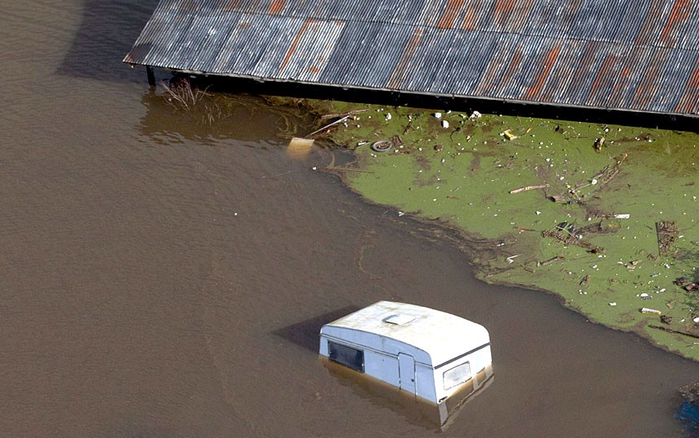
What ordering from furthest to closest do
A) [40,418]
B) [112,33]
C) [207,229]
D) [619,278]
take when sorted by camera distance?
[112,33] < [207,229] < [619,278] < [40,418]

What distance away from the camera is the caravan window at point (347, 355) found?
65.0ft

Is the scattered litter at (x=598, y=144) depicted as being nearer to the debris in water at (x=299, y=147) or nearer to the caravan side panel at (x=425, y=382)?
the debris in water at (x=299, y=147)

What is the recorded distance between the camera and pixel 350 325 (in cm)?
1978

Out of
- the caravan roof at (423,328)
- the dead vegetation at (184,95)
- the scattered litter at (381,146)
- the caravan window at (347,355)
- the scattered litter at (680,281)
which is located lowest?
the caravan window at (347,355)

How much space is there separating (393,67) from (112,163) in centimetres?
850

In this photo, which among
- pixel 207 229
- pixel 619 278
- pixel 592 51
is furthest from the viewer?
pixel 592 51

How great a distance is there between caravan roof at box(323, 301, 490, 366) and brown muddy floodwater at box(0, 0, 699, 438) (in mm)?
1276

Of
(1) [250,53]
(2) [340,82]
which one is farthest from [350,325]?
(1) [250,53]

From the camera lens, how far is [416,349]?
18531 mm

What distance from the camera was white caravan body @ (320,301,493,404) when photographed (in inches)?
735

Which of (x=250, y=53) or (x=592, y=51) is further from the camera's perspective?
(x=250, y=53)

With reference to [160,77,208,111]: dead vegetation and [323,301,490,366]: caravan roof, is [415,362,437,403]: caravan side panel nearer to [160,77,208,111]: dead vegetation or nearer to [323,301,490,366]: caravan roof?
[323,301,490,366]: caravan roof

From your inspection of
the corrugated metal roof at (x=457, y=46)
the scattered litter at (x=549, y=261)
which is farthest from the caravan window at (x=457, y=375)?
the corrugated metal roof at (x=457, y=46)

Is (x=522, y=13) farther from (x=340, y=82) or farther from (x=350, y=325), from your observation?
(x=350, y=325)
